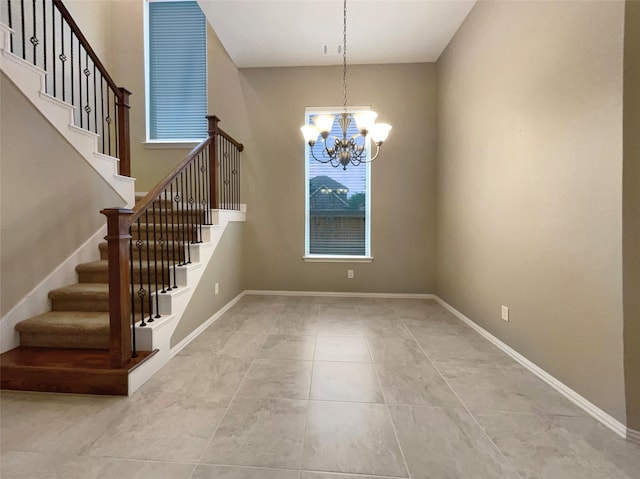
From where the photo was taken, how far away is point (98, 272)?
2.56 m

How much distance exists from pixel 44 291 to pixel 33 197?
0.76m

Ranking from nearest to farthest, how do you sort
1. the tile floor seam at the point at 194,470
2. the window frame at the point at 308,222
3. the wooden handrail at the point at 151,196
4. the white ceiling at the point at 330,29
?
the tile floor seam at the point at 194,470, the wooden handrail at the point at 151,196, the white ceiling at the point at 330,29, the window frame at the point at 308,222

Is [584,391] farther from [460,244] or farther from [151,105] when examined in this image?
[151,105]

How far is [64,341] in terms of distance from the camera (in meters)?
2.08

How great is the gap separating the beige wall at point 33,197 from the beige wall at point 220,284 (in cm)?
117

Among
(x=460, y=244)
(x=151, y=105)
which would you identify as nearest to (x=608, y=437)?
(x=460, y=244)

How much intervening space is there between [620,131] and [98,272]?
3.83 metres

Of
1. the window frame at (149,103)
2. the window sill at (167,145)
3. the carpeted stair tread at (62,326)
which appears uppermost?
the window frame at (149,103)

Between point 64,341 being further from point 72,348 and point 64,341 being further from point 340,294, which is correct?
point 340,294

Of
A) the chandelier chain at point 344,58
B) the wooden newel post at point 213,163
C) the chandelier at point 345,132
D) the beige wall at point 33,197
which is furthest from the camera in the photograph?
the wooden newel post at point 213,163

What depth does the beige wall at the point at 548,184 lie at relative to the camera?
1.47m

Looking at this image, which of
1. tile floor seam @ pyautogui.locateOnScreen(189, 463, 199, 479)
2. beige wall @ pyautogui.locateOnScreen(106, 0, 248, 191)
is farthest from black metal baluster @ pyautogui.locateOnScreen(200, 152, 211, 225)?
tile floor seam @ pyautogui.locateOnScreen(189, 463, 199, 479)

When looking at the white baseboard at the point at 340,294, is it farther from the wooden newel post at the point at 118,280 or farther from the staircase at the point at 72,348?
the wooden newel post at the point at 118,280

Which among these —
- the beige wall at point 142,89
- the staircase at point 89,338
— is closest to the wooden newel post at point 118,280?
the staircase at point 89,338
